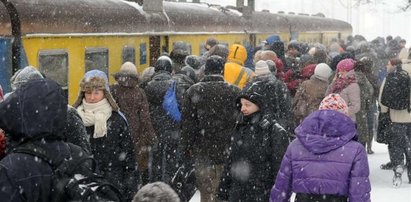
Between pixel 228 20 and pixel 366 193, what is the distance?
12759 millimetres

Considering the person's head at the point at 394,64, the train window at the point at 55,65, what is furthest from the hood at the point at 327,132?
→ the person's head at the point at 394,64

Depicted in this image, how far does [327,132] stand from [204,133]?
89.3 inches

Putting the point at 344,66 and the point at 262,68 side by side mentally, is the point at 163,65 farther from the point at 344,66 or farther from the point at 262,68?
the point at 344,66

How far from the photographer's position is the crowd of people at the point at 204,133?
3.27m

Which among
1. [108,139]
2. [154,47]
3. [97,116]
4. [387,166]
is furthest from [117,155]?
[154,47]

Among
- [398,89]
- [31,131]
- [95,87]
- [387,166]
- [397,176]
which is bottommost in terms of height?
[387,166]

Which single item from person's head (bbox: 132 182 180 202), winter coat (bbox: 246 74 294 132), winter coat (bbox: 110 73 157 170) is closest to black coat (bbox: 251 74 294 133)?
winter coat (bbox: 246 74 294 132)

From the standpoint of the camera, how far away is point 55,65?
911 cm

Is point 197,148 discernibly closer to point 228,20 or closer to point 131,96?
point 131,96

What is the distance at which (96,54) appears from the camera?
10.4 m

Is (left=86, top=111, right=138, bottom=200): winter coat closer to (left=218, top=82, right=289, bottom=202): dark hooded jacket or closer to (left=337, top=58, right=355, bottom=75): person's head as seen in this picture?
(left=218, top=82, right=289, bottom=202): dark hooded jacket

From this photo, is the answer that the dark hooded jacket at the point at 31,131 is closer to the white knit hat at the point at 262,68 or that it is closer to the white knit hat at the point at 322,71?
the white knit hat at the point at 262,68

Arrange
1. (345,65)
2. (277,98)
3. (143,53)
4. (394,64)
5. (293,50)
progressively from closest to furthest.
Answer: (277,98) < (345,65) < (394,64) < (143,53) < (293,50)

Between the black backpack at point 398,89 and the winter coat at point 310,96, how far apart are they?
1041 mm
